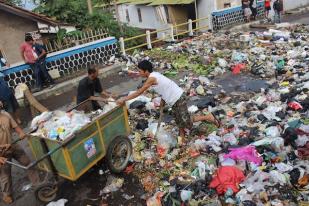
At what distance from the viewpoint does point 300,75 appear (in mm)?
9469

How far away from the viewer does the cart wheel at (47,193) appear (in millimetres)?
5379

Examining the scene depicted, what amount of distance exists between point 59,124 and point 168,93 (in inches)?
84.1

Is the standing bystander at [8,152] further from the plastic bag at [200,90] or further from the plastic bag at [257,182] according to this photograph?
the plastic bag at [200,90]

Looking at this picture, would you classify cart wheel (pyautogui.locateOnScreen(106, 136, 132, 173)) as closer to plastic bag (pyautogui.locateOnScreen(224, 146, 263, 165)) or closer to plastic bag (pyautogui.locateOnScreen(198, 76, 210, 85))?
plastic bag (pyautogui.locateOnScreen(224, 146, 263, 165))

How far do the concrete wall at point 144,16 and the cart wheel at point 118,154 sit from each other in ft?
65.5

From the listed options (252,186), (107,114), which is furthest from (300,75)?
(107,114)

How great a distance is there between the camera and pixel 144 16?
90.9 feet

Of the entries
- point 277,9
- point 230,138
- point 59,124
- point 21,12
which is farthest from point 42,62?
point 277,9

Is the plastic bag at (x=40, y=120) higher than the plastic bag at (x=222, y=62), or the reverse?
the plastic bag at (x=40, y=120)

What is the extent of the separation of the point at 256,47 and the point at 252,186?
9184mm

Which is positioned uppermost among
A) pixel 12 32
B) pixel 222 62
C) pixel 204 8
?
pixel 12 32

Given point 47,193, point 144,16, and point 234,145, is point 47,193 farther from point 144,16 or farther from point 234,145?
point 144,16

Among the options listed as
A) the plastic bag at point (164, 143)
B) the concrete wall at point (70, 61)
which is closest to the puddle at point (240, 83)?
the plastic bag at point (164, 143)

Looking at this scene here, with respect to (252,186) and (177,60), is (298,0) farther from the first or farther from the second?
(252,186)
